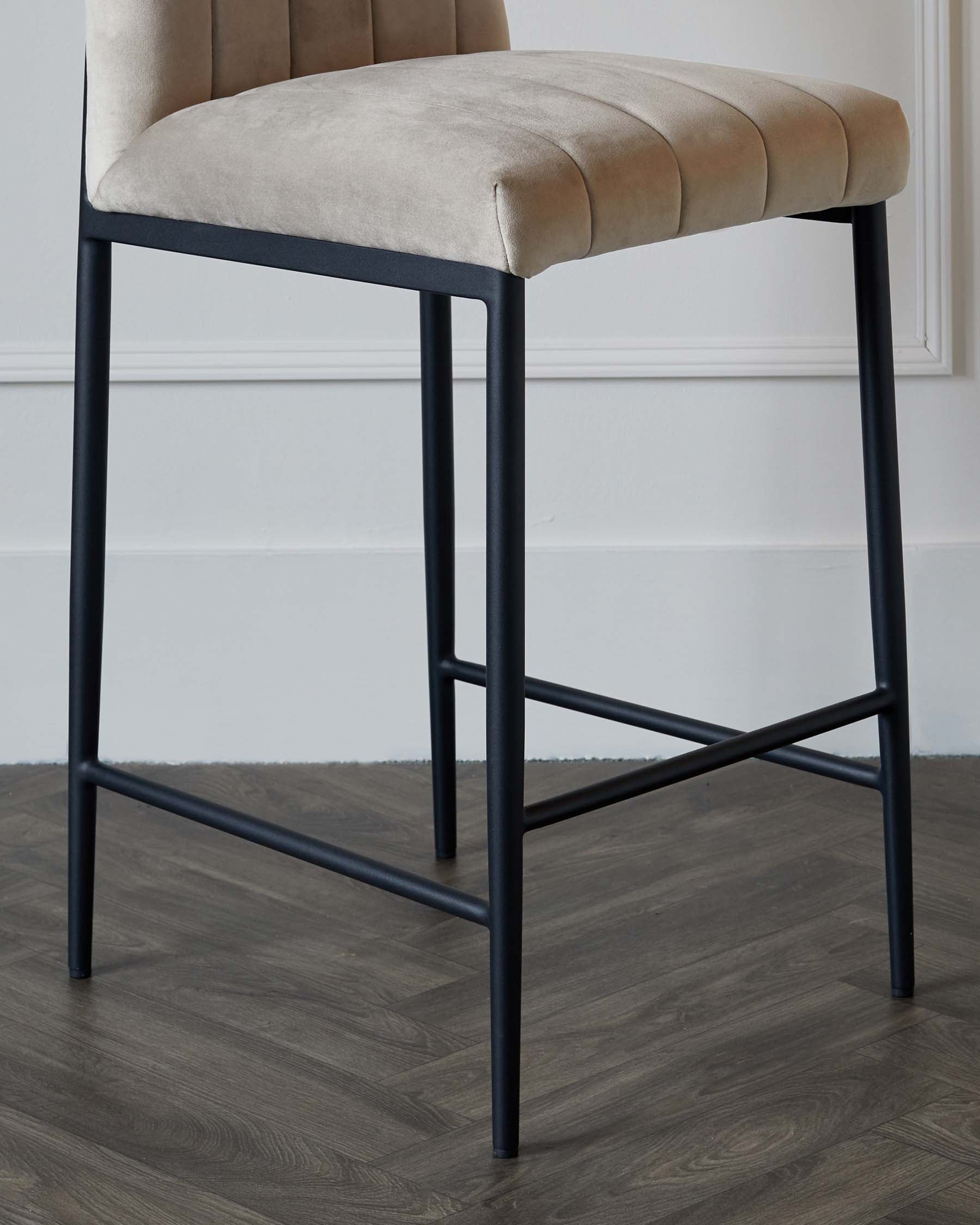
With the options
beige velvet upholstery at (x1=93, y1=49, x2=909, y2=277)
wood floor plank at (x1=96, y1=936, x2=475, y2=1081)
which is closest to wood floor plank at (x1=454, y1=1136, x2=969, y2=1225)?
wood floor plank at (x1=96, y1=936, x2=475, y2=1081)

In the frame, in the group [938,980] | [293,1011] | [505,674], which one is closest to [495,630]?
[505,674]

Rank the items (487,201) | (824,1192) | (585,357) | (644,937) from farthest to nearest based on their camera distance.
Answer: (585,357) → (644,937) → (824,1192) → (487,201)

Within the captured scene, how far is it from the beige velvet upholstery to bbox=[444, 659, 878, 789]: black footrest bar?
15.7 inches

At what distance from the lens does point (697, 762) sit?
1.19m

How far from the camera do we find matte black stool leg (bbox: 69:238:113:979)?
125 cm

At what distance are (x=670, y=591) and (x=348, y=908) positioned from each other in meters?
0.54

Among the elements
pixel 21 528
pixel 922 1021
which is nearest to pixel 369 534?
pixel 21 528

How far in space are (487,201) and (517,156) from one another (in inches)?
1.4

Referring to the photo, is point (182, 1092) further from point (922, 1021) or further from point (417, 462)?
point (417, 462)

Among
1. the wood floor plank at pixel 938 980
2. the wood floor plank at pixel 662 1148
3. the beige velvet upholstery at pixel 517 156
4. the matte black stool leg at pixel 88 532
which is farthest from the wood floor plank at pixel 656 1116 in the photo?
the beige velvet upholstery at pixel 517 156

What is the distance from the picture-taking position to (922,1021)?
1297 millimetres

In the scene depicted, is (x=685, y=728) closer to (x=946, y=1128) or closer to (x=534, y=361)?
(x=946, y=1128)

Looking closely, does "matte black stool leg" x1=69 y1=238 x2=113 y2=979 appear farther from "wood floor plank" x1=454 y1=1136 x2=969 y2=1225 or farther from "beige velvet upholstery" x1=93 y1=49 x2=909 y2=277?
"wood floor plank" x1=454 y1=1136 x2=969 y2=1225

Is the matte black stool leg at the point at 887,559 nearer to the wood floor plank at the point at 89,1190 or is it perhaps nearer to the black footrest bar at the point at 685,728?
the black footrest bar at the point at 685,728
